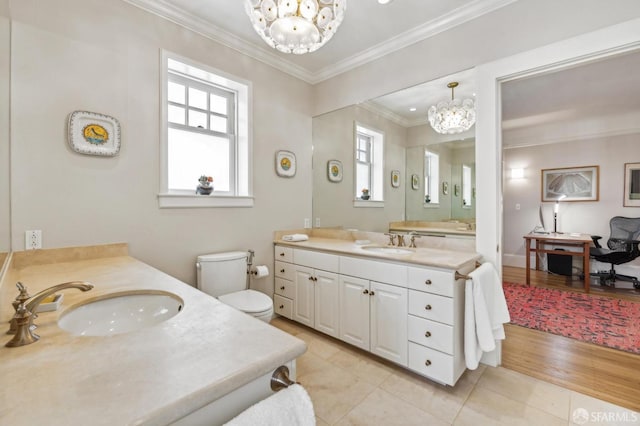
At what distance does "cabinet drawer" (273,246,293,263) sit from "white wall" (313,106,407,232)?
0.62m

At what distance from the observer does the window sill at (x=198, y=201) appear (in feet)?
7.25

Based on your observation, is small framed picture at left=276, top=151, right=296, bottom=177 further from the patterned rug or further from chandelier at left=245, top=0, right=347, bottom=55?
the patterned rug

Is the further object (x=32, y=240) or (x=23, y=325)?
(x=32, y=240)

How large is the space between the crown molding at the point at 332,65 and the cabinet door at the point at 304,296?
2097 mm

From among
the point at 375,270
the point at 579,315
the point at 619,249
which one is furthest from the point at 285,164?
the point at 619,249

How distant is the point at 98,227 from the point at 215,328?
5.33 ft

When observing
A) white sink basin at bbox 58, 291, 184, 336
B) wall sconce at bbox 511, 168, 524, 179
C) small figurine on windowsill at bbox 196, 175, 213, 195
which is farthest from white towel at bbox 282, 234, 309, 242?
wall sconce at bbox 511, 168, 524, 179

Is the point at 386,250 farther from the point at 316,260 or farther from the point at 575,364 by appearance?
the point at 575,364

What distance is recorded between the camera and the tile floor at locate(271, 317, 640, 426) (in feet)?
5.31

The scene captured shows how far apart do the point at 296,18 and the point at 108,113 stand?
55.6 inches

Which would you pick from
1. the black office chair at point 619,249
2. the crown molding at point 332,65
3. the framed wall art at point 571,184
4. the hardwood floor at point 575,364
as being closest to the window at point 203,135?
the crown molding at point 332,65

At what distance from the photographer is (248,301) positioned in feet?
7.17

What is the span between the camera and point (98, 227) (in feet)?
6.30

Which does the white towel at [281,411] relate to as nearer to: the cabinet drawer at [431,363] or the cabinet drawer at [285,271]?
the cabinet drawer at [431,363]
